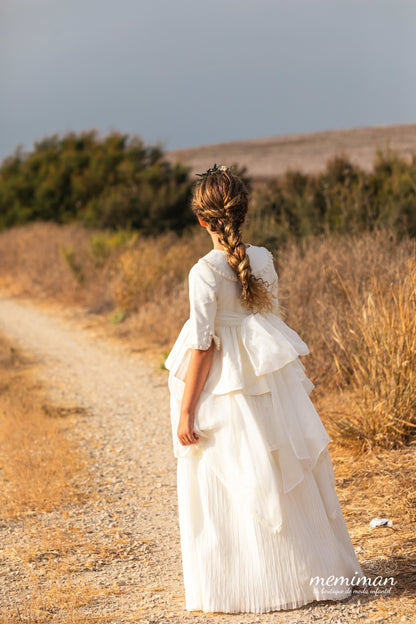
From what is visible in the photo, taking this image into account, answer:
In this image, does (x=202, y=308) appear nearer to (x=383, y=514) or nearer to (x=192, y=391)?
(x=192, y=391)

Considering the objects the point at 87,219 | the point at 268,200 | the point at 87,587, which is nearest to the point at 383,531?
the point at 87,587

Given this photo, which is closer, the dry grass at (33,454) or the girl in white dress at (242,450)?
the girl in white dress at (242,450)

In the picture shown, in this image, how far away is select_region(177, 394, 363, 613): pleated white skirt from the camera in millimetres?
2867

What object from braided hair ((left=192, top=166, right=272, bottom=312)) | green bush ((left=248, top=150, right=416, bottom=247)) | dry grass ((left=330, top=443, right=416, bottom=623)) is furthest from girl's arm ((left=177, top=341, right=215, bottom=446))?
Answer: green bush ((left=248, top=150, right=416, bottom=247))

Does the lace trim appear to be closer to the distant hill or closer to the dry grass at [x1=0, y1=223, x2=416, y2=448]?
the dry grass at [x1=0, y1=223, x2=416, y2=448]

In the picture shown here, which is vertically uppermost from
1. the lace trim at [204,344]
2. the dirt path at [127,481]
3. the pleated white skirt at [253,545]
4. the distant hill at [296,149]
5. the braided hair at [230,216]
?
the distant hill at [296,149]

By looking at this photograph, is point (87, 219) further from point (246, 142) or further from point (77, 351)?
point (246, 142)

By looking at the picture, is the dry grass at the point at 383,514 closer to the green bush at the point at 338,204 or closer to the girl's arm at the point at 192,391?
the girl's arm at the point at 192,391

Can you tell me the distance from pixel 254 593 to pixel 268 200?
10573 millimetres

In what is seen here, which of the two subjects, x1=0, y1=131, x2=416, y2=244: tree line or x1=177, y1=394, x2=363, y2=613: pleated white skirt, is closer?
x1=177, y1=394, x2=363, y2=613: pleated white skirt

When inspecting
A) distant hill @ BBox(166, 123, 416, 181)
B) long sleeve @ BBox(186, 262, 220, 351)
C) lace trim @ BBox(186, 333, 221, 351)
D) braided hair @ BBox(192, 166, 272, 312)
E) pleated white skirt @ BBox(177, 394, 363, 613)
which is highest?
distant hill @ BBox(166, 123, 416, 181)

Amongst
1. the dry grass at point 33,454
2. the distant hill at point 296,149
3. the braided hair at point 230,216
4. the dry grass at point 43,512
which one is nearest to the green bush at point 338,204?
the dry grass at point 33,454

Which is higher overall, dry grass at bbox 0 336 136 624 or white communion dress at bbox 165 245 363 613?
white communion dress at bbox 165 245 363 613

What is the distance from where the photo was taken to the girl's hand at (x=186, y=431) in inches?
114
